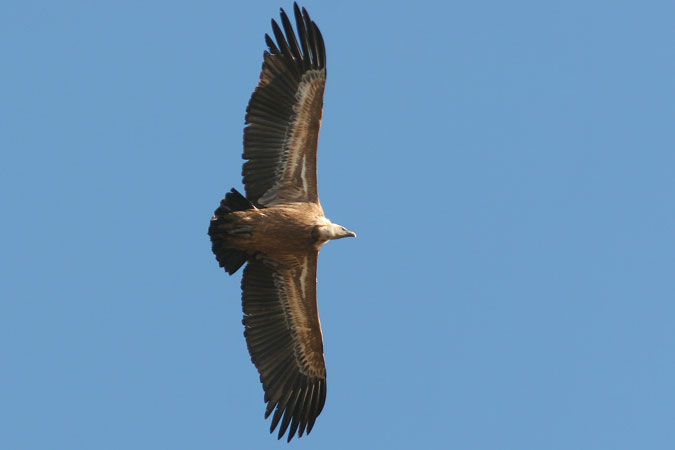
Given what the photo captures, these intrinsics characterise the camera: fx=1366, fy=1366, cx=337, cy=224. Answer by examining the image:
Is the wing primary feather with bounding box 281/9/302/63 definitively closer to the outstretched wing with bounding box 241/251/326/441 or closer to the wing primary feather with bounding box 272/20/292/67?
the wing primary feather with bounding box 272/20/292/67

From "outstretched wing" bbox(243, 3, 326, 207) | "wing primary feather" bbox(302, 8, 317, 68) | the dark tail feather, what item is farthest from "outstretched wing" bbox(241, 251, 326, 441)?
"wing primary feather" bbox(302, 8, 317, 68)

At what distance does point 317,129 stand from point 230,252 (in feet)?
6.41

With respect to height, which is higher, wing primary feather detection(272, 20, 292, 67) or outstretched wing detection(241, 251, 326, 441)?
wing primary feather detection(272, 20, 292, 67)

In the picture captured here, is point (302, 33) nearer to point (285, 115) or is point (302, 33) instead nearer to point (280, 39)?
point (280, 39)

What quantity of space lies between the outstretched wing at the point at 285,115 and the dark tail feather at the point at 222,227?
0.46m

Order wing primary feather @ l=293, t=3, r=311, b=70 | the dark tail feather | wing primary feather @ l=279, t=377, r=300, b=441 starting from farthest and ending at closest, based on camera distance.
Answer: wing primary feather @ l=279, t=377, r=300, b=441 → wing primary feather @ l=293, t=3, r=311, b=70 → the dark tail feather

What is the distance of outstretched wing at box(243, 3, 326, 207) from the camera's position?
17594mm

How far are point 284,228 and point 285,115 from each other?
1.47 meters

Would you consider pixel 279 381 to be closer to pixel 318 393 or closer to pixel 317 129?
pixel 318 393

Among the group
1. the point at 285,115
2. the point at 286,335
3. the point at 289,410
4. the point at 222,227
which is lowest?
the point at 289,410

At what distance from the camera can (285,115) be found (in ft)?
58.1

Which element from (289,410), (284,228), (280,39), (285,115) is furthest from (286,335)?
(280,39)

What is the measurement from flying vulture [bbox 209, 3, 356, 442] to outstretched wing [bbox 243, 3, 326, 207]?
0.04 feet

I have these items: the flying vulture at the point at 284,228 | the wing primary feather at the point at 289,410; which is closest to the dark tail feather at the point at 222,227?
the flying vulture at the point at 284,228
